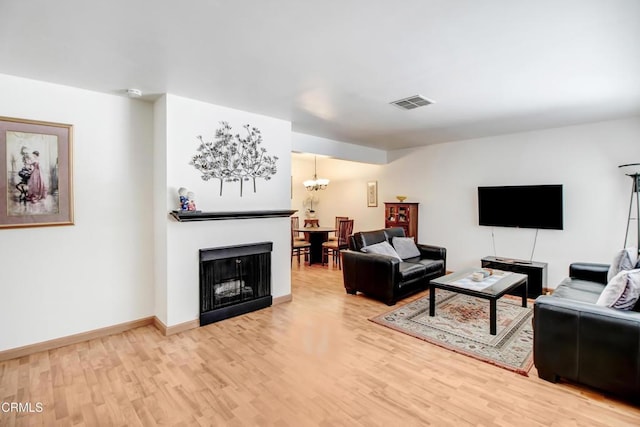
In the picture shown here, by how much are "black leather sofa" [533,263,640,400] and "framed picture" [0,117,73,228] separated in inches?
172

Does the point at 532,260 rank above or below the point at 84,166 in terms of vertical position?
below

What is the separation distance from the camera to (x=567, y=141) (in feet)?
15.3

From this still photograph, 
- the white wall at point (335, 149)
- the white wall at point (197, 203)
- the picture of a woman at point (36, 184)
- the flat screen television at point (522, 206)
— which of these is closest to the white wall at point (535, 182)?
the flat screen television at point (522, 206)

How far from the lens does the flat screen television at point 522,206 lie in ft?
15.5

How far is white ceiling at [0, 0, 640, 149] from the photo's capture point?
1.81 meters

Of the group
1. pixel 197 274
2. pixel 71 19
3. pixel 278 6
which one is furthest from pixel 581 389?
pixel 71 19

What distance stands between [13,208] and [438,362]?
13.3 ft

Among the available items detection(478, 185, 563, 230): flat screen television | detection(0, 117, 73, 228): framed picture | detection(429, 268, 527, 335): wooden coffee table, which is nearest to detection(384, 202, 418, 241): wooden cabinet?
detection(478, 185, 563, 230): flat screen television

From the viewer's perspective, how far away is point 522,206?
5012mm

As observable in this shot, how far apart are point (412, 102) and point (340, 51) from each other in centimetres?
148

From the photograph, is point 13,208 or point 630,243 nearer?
point 13,208

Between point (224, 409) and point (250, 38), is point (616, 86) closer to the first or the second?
point (250, 38)

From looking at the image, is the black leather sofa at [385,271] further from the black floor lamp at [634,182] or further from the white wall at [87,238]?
the white wall at [87,238]

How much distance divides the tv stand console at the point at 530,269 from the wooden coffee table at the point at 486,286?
672 millimetres
